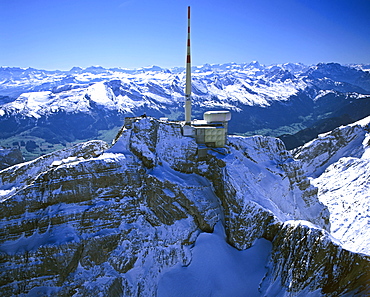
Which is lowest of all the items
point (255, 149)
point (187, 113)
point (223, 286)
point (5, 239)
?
point (223, 286)

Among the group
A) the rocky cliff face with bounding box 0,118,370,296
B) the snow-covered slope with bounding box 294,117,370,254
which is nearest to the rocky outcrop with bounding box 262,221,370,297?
the rocky cliff face with bounding box 0,118,370,296

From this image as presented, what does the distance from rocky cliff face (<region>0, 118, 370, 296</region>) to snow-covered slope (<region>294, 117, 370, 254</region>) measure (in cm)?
888

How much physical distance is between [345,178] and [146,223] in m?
78.0

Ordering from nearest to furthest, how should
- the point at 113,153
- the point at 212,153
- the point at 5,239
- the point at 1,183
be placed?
the point at 5,239 < the point at 113,153 < the point at 212,153 < the point at 1,183

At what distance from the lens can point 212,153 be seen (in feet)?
211

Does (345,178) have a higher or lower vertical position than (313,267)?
lower

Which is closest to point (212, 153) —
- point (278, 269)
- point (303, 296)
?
point (278, 269)

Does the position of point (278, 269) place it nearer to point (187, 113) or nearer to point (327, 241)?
point (327, 241)

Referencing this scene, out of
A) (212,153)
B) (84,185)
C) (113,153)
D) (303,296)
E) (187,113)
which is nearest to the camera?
(303,296)

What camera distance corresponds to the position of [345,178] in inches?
3949

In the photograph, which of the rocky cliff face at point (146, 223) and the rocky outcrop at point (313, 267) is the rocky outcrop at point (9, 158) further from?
the rocky outcrop at point (313, 267)

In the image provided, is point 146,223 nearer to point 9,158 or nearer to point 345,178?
point 345,178

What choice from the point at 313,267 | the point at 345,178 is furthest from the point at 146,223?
the point at 345,178

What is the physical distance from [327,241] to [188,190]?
1048 inches
